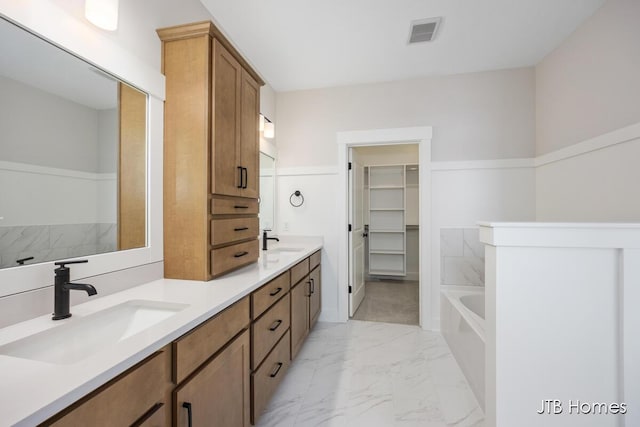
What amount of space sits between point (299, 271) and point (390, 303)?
6.51 feet

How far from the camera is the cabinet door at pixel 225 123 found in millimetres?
1515

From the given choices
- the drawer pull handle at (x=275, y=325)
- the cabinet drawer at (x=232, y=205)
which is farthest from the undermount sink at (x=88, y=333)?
the drawer pull handle at (x=275, y=325)

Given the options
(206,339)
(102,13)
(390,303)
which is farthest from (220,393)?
(390,303)

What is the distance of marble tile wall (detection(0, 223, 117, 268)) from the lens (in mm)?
932

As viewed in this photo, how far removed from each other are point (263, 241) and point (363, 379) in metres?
1.52

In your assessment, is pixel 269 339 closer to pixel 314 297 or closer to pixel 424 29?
pixel 314 297

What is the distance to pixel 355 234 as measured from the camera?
3359 millimetres

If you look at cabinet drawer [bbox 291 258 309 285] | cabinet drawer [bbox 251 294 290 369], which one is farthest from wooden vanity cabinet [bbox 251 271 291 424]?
cabinet drawer [bbox 291 258 309 285]

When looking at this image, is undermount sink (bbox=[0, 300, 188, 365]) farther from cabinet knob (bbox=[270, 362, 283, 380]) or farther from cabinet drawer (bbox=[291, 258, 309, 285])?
cabinet drawer (bbox=[291, 258, 309, 285])

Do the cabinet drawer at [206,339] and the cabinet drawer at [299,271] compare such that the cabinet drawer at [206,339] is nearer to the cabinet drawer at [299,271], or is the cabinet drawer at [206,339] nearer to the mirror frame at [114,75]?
the mirror frame at [114,75]

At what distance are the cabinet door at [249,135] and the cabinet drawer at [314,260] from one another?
2.97ft

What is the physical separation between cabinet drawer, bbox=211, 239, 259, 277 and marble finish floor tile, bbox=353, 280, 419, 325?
5.95 feet

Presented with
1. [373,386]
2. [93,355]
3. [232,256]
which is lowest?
[373,386]

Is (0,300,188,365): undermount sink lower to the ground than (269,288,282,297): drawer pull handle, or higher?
higher
